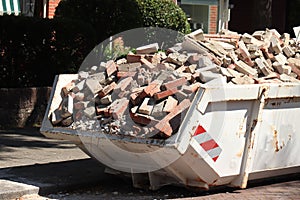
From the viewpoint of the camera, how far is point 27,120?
12062mm

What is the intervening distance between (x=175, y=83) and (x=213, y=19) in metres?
13.2

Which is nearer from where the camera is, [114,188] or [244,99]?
[244,99]

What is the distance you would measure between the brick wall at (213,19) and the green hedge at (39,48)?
25.7 feet

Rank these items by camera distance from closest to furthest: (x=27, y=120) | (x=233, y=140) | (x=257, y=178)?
(x=233, y=140), (x=257, y=178), (x=27, y=120)

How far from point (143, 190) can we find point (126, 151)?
2.38 ft

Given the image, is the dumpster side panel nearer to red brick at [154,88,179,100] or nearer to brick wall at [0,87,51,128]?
red brick at [154,88,179,100]

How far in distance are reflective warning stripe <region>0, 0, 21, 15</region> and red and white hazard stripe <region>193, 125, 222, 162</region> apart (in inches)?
357

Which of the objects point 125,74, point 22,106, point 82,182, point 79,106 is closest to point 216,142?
point 125,74

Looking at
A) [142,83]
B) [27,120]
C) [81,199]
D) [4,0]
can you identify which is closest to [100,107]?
[142,83]

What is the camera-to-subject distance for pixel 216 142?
7230mm

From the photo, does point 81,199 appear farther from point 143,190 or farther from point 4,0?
point 4,0

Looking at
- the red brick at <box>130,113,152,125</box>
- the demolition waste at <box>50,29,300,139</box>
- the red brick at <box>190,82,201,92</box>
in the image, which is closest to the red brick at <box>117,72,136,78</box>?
the demolition waste at <box>50,29,300,139</box>

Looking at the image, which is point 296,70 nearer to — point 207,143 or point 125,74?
point 207,143

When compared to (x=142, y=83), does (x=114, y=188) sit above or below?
below
